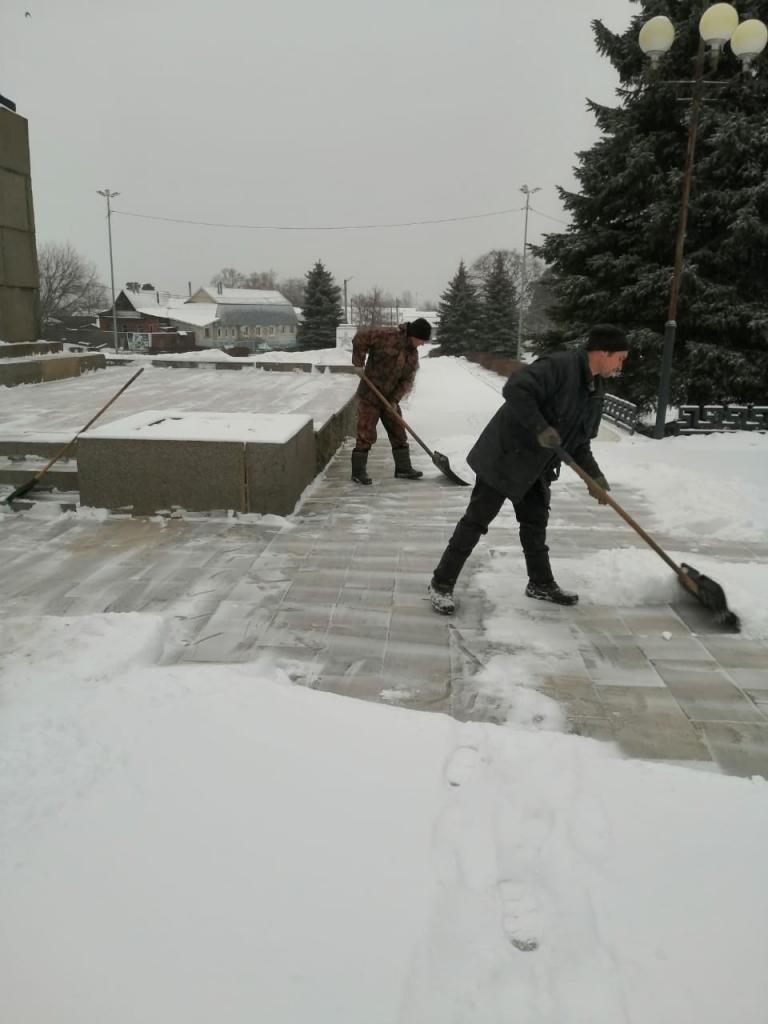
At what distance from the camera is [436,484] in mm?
6457

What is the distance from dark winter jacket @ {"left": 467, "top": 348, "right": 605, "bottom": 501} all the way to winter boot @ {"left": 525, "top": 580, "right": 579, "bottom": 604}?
592 millimetres

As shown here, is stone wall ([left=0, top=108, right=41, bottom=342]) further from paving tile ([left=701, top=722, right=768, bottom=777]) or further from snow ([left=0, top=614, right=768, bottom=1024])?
paving tile ([left=701, top=722, right=768, bottom=777])

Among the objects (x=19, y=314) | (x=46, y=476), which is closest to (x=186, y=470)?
(x=46, y=476)

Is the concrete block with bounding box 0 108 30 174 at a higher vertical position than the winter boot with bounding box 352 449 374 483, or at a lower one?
higher

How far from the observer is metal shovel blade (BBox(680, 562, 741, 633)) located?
11.6 ft

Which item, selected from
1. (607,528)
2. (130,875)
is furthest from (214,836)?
(607,528)

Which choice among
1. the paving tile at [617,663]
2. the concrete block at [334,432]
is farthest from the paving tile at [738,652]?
the concrete block at [334,432]

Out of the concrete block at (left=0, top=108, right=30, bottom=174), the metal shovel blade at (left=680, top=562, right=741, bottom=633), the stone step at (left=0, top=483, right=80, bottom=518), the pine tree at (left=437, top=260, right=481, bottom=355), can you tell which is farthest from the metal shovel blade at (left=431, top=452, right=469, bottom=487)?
the pine tree at (left=437, top=260, right=481, bottom=355)

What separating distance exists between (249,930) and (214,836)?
340mm

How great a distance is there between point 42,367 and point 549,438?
31.9 ft

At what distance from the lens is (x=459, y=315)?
1841 inches

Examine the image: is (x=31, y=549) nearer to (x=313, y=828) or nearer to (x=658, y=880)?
(x=313, y=828)

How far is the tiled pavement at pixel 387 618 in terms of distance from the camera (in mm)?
2822

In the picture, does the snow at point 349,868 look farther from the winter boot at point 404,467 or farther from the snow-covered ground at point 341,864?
the winter boot at point 404,467
